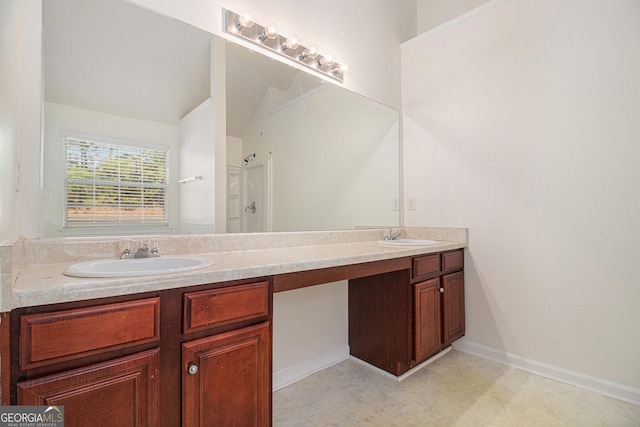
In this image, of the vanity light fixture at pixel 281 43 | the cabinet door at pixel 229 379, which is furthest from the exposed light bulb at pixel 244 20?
the cabinet door at pixel 229 379

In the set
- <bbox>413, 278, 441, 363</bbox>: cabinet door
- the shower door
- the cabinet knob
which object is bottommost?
<bbox>413, 278, 441, 363</bbox>: cabinet door

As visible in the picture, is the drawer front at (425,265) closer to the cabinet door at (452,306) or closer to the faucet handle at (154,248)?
the cabinet door at (452,306)

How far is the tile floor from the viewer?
145 cm

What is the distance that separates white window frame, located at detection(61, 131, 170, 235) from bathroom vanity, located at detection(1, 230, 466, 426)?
0.20 meters

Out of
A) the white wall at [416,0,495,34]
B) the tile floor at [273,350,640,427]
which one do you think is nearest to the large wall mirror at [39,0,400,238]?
the tile floor at [273,350,640,427]

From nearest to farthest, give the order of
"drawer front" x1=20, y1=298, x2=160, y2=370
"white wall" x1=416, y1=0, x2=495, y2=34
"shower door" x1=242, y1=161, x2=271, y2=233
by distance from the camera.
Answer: "drawer front" x1=20, y1=298, x2=160, y2=370 < "shower door" x1=242, y1=161, x2=271, y2=233 < "white wall" x1=416, y1=0, x2=495, y2=34

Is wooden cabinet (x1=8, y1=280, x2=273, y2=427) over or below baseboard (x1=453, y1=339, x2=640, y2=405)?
over

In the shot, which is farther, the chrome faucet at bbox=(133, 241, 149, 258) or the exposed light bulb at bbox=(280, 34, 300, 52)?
the exposed light bulb at bbox=(280, 34, 300, 52)

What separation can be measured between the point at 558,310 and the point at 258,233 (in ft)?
6.06

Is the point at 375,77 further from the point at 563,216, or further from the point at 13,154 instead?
the point at 13,154

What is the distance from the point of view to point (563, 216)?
182 centimetres

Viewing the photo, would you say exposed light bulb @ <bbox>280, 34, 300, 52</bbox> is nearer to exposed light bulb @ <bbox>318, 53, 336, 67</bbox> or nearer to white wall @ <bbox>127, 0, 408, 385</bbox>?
white wall @ <bbox>127, 0, 408, 385</bbox>

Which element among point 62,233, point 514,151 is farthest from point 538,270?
point 62,233

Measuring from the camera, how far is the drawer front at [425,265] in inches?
71.7
